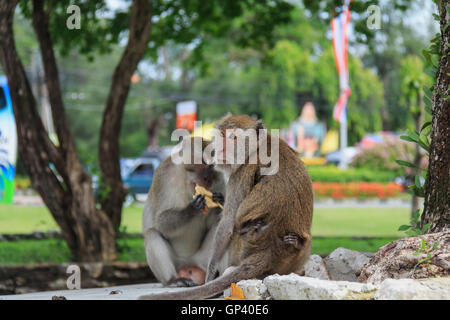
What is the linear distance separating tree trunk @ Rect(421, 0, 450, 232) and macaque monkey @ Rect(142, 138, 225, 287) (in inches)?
49.8

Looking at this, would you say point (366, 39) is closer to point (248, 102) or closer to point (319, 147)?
point (248, 102)

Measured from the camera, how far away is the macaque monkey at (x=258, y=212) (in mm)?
2865

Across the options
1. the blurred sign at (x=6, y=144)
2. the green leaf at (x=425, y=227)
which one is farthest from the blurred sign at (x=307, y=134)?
the green leaf at (x=425, y=227)

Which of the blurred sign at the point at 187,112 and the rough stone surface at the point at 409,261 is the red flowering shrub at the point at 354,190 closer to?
the blurred sign at the point at 187,112

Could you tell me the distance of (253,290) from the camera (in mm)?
2645

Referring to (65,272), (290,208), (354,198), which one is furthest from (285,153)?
(354,198)

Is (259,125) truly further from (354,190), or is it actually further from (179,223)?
(354,190)

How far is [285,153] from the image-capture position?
9.88 ft

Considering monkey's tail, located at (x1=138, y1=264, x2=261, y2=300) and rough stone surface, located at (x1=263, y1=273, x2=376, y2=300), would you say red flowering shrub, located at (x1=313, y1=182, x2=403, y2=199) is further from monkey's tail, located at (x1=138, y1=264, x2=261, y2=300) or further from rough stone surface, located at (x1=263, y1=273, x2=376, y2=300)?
rough stone surface, located at (x1=263, y1=273, x2=376, y2=300)

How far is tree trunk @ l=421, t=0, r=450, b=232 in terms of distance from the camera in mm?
3057

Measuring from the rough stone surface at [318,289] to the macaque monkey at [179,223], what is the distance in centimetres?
118

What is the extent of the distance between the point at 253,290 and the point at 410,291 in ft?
2.64

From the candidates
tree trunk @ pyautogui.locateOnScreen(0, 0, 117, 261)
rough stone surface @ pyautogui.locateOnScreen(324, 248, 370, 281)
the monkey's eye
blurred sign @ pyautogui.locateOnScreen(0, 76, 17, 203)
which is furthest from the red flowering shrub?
the monkey's eye

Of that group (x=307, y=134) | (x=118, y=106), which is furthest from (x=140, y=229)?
(x=307, y=134)
